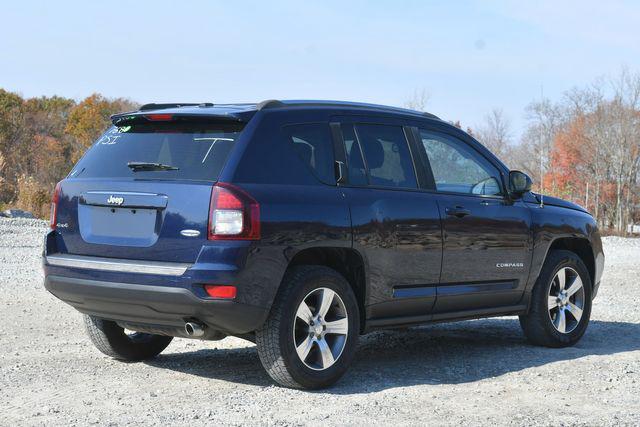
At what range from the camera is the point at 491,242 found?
24.4 feet

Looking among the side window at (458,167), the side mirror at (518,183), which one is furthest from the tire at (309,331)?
the side mirror at (518,183)

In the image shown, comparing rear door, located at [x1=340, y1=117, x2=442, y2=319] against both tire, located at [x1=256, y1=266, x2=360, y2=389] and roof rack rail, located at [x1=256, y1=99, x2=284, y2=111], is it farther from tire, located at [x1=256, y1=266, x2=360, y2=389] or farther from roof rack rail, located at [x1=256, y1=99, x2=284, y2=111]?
roof rack rail, located at [x1=256, y1=99, x2=284, y2=111]

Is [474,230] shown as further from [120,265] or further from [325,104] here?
[120,265]

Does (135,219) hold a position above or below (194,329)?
above

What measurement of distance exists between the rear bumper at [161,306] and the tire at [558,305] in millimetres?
3104

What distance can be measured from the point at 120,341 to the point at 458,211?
2722 mm

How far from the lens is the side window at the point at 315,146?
20.6 feet

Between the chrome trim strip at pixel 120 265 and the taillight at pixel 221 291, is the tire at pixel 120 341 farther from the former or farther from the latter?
the taillight at pixel 221 291

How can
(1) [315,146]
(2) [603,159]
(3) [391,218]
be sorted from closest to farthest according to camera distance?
(1) [315,146] < (3) [391,218] < (2) [603,159]

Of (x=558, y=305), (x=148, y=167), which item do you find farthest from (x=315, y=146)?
(x=558, y=305)

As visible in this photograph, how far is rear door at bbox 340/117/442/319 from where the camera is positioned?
6.47 meters

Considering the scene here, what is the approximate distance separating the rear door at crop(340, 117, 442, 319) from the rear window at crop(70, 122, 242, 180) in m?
0.97

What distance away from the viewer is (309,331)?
6109 millimetres

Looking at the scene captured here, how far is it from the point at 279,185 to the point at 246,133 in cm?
39
